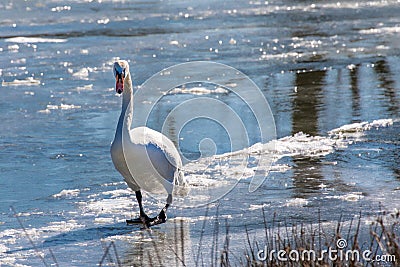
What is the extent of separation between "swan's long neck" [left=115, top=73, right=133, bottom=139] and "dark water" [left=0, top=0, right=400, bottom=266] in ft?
2.55

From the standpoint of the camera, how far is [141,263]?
629 centimetres

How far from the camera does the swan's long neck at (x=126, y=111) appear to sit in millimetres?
7398

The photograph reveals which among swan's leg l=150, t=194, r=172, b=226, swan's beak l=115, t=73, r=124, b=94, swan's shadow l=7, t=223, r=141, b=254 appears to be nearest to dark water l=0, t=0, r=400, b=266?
swan's shadow l=7, t=223, r=141, b=254

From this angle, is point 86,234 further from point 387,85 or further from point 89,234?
point 387,85

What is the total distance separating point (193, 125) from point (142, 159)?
13.2 feet

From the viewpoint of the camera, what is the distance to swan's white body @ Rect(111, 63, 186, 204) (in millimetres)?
7328

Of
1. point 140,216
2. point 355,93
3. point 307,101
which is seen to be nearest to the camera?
point 140,216

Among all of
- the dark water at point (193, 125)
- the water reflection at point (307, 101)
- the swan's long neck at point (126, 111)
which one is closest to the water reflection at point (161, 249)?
the dark water at point (193, 125)

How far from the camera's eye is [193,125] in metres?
11.3

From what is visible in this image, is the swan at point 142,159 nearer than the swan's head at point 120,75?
Yes

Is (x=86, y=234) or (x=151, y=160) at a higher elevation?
(x=151, y=160)

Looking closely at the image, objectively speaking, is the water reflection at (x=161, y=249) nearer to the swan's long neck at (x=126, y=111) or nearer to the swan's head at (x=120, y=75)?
the swan's long neck at (x=126, y=111)

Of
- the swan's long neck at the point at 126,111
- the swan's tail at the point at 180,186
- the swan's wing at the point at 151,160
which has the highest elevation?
the swan's long neck at the point at 126,111

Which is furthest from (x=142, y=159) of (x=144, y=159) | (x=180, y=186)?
(x=180, y=186)
